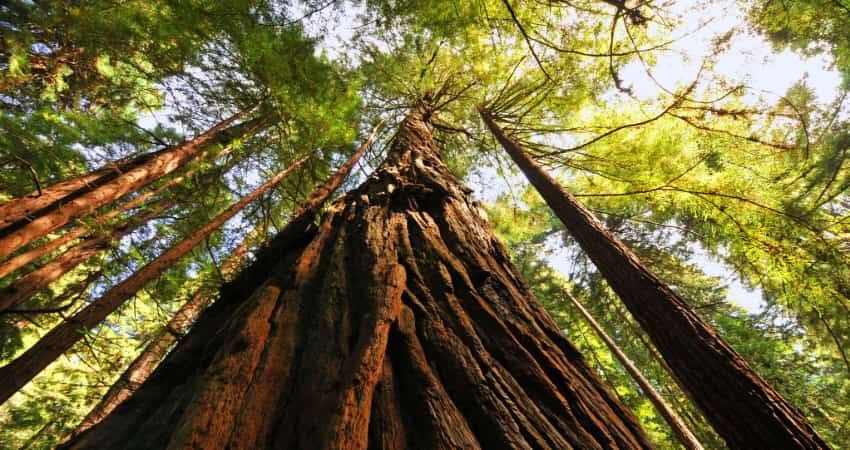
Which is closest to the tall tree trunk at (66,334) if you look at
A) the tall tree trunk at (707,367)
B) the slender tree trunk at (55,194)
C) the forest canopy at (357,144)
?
the forest canopy at (357,144)

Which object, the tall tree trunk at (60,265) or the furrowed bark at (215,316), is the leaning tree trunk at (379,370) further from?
the tall tree trunk at (60,265)

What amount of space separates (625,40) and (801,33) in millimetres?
1503

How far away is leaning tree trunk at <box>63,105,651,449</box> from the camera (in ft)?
2.89

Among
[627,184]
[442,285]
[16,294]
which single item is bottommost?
[442,285]

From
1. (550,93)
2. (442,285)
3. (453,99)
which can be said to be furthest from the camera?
(453,99)

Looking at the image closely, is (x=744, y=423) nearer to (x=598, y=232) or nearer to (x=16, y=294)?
(x=598, y=232)

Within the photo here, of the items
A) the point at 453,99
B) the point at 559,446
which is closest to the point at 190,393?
the point at 559,446

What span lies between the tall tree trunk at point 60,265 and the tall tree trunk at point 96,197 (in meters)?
0.32

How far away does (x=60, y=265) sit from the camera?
4.50 metres

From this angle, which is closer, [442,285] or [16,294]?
[442,285]

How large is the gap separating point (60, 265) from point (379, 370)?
6276mm

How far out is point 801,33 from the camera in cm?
303

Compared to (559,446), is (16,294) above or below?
above

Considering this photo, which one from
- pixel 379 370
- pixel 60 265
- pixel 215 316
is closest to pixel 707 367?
pixel 379 370
